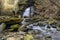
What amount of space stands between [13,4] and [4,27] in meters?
3.37

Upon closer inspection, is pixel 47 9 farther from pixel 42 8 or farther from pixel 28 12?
pixel 28 12

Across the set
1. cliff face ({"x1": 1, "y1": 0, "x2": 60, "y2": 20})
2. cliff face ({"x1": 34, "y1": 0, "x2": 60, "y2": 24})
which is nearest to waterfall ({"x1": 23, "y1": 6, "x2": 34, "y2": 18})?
cliff face ({"x1": 1, "y1": 0, "x2": 60, "y2": 20})

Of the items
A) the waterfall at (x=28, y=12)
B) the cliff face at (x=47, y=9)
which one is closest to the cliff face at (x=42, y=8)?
the cliff face at (x=47, y=9)

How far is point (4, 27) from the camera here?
9164 millimetres

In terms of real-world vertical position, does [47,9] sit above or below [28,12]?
above

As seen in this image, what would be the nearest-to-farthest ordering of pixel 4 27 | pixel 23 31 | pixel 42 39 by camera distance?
pixel 42 39 < pixel 23 31 < pixel 4 27

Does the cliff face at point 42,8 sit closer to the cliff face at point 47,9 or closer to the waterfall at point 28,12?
the cliff face at point 47,9

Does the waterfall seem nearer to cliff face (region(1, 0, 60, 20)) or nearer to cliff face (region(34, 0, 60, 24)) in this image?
cliff face (region(1, 0, 60, 20))

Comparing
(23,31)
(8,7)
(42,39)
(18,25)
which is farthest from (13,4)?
(42,39)

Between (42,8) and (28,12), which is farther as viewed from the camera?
(42,8)

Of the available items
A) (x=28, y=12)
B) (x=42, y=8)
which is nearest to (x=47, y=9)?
(x=42, y=8)

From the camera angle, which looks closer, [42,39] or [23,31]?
[42,39]

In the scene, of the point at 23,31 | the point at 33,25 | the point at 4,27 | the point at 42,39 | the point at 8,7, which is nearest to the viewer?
the point at 42,39

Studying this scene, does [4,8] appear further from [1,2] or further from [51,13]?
[51,13]
